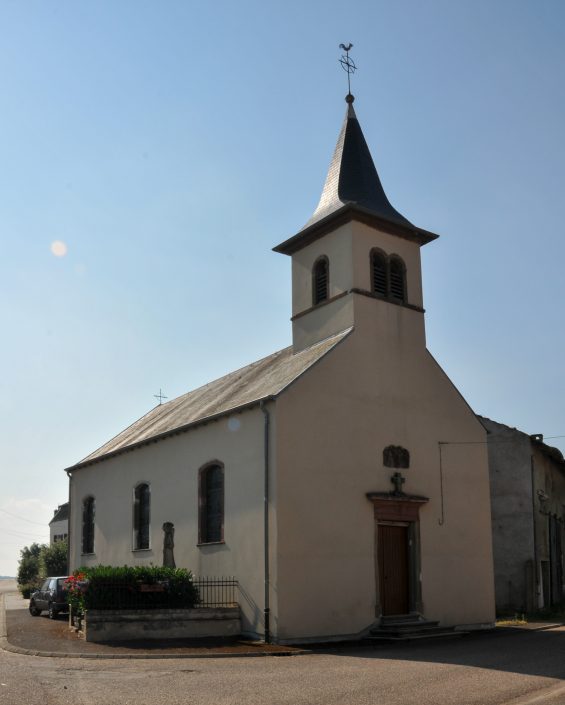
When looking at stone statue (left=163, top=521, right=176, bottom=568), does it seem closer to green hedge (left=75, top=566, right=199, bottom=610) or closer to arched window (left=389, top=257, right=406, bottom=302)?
green hedge (left=75, top=566, right=199, bottom=610)

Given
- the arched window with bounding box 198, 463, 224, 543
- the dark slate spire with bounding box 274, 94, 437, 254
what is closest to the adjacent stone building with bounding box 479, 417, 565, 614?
the dark slate spire with bounding box 274, 94, 437, 254

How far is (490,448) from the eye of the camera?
27.2m

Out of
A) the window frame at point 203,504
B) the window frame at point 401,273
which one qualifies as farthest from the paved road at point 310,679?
the window frame at point 401,273

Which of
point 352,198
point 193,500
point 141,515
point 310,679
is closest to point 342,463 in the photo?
point 193,500

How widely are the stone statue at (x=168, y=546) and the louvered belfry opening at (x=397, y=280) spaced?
894cm

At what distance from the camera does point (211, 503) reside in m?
20.7

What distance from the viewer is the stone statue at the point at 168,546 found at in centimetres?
2030

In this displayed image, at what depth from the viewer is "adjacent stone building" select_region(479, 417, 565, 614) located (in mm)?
25312

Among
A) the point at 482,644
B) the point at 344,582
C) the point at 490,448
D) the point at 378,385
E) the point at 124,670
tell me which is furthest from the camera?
the point at 490,448

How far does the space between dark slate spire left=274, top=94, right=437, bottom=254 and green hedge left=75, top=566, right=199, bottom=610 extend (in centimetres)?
1008

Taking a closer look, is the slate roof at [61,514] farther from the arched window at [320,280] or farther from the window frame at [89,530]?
the arched window at [320,280]

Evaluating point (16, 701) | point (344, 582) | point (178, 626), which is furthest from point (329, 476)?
point (16, 701)

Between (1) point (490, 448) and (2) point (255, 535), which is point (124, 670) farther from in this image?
(1) point (490, 448)

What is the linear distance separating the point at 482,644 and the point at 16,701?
10357mm
